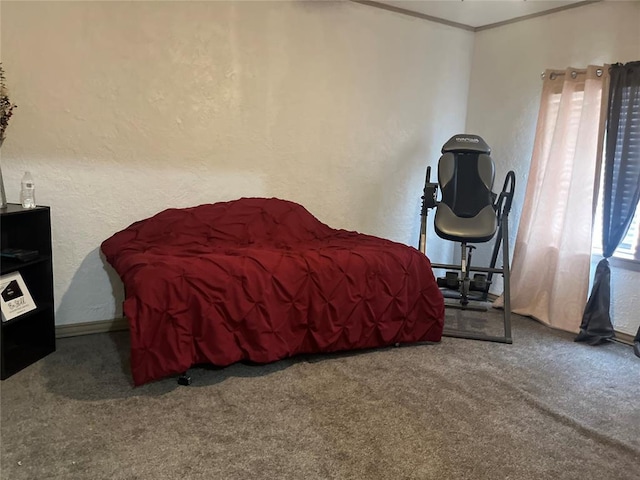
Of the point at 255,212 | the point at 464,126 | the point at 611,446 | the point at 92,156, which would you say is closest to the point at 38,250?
the point at 92,156

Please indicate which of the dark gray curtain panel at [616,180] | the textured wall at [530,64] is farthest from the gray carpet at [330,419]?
the textured wall at [530,64]

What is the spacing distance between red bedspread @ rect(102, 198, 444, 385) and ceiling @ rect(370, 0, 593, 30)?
6.12ft

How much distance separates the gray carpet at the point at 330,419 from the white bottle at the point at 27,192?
2.74 ft

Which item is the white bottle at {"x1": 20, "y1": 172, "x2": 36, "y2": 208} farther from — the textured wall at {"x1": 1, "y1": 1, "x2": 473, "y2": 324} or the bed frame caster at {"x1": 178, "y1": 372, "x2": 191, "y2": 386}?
the bed frame caster at {"x1": 178, "y1": 372, "x2": 191, "y2": 386}

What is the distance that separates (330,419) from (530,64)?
3.18m

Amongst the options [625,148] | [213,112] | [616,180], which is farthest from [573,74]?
[213,112]

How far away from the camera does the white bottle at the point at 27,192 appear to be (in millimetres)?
2637

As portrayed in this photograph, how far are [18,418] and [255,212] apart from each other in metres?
1.75

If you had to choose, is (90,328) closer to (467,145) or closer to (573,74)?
(467,145)

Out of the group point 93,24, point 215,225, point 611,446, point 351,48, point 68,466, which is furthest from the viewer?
point 351,48

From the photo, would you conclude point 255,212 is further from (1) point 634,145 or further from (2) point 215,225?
(1) point 634,145

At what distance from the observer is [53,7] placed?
9.04ft

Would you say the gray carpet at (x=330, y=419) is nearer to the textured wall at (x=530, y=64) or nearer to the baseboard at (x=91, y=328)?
the baseboard at (x=91, y=328)

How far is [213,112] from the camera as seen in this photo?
10.8 feet
